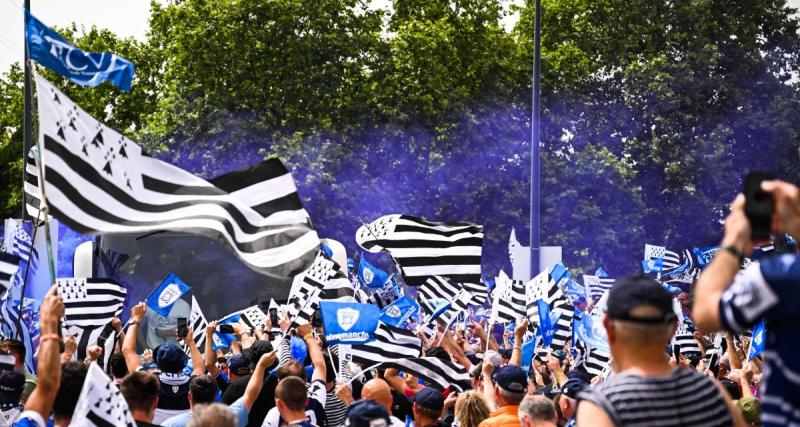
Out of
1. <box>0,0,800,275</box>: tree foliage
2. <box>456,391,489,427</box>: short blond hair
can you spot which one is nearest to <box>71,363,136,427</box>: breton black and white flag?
<box>456,391,489,427</box>: short blond hair

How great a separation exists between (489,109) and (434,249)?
25543mm

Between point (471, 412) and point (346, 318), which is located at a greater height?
point (346, 318)

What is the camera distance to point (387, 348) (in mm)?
9898

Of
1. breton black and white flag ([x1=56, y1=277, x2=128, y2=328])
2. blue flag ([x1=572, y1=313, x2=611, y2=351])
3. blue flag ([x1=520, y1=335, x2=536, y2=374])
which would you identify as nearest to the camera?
blue flag ([x1=572, y1=313, x2=611, y2=351])

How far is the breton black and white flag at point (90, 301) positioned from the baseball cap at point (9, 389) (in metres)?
5.12

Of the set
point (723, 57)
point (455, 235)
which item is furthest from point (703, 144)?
point (455, 235)

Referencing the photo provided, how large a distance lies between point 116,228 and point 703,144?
36240mm

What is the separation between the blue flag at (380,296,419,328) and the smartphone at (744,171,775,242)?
30.9 feet

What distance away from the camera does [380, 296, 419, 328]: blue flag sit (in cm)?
1312

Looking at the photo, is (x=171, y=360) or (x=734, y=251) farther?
(x=171, y=360)

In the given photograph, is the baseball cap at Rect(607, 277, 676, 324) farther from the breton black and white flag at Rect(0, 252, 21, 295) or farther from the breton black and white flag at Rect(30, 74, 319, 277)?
the breton black and white flag at Rect(0, 252, 21, 295)

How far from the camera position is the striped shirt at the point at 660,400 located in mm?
3967

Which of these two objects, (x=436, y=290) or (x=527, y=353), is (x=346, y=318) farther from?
(x=436, y=290)

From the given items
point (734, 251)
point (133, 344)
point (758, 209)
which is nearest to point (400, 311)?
point (133, 344)
